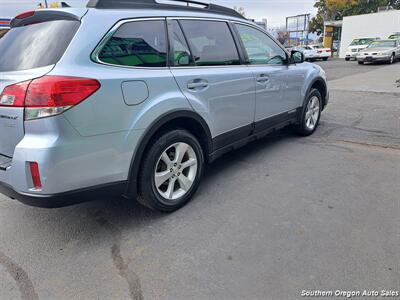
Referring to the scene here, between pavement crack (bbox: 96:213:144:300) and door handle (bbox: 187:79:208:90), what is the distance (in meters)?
1.43

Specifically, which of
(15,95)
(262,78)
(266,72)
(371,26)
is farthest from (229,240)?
(371,26)

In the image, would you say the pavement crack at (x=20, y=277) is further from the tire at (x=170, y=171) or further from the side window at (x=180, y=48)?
the side window at (x=180, y=48)

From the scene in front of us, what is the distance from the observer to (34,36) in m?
2.56

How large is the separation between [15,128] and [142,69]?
1023 mm

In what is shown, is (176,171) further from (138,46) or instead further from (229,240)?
(138,46)

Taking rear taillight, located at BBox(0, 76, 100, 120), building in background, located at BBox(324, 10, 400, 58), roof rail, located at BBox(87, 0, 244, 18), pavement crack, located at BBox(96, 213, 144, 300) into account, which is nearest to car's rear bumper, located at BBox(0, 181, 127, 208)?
pavement crack, located at BBox(96, 213, 144, 300)

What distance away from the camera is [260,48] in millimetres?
4238

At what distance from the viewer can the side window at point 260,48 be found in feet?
13.0

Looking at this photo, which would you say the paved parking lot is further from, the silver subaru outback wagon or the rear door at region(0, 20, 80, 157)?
the rear door at region(0, 20, 80, 157)

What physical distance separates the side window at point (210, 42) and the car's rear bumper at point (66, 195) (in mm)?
1442

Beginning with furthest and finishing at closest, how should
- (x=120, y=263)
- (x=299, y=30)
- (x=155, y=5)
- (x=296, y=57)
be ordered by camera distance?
(x=299, y=30), (x=296, y=57), (x=155, y=5), (x=120, y=263)

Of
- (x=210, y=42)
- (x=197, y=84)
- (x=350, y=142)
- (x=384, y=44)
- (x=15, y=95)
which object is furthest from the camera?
(x=384, y=44)

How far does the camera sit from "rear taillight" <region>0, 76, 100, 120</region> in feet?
7.23

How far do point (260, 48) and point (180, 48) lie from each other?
1.53 meters
